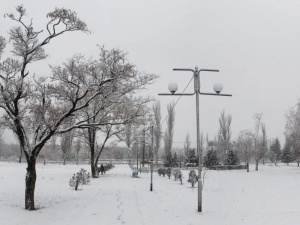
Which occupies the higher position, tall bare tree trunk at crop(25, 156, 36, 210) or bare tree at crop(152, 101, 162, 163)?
bare tree at crop(152, 101, 162, 163)

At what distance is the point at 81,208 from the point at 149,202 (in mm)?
3483

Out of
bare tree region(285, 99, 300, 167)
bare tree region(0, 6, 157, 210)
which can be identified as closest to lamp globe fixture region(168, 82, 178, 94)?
bare tree region(0, 6, 157, 210)

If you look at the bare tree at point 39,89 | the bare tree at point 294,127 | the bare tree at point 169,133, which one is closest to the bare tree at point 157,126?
the bare tree at point 169,133

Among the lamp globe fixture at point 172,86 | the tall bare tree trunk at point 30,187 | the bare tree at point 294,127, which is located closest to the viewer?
the lamp globe fixture at point 172,86

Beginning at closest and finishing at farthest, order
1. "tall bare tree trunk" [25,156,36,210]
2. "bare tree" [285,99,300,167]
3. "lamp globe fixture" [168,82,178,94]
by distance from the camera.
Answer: "lamp globe fixture" [168,82,178,94] < "tall bare tree trunk" [25,156,36,210] < "bare tree" [285,99,300,167]

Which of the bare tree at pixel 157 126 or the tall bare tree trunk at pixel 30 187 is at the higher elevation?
the bare tree at pixel 157 126

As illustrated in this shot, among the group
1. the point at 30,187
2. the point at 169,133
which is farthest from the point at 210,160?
the point at 30,187

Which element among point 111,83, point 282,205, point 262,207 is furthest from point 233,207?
point 111,83

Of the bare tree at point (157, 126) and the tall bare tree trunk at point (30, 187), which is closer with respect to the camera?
the tall bare tree trunk at point (30, 187)

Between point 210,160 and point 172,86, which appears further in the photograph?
point 210,160

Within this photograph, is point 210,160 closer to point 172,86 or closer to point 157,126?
point 157,126

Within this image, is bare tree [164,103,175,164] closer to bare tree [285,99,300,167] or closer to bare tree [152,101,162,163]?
bare tree [152,101,162,163]

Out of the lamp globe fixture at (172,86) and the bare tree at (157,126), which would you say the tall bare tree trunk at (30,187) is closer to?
the lamp globe fixture at (172,86)

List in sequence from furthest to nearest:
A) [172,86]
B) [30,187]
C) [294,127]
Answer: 1. [294,127]
2. [30,187]
3. [172,86]
